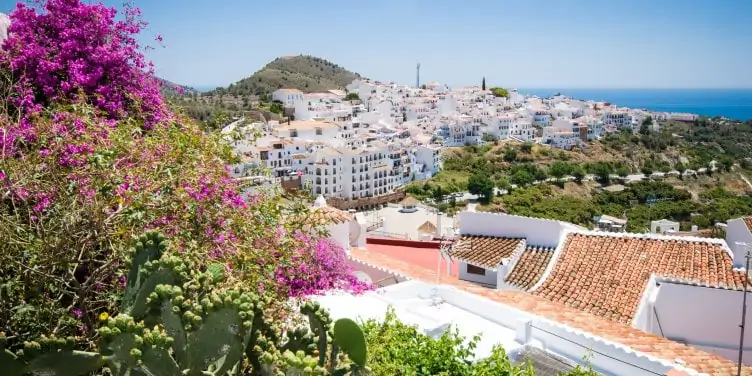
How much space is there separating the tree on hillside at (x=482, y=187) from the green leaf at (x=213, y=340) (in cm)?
6738

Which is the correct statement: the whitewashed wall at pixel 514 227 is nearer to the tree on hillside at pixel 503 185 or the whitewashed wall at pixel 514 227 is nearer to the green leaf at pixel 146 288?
the green leaf at pixel 146 288

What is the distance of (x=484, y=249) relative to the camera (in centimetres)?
1295

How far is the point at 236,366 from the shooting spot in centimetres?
320

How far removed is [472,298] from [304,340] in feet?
18.3

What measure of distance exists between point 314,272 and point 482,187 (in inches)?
2535

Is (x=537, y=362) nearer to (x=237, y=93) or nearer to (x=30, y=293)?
(x=30, y=293)

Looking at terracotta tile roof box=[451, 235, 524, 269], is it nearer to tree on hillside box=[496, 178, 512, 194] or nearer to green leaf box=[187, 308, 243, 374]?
green leaf box=[187, 308, 243, 374]

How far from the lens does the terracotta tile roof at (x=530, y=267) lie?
11.6m

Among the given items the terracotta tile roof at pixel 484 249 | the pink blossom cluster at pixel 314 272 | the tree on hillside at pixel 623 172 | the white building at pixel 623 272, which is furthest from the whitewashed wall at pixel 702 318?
the tree on hillside at pixel 623 172

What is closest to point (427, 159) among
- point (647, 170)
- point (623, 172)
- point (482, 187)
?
point (482, 187)

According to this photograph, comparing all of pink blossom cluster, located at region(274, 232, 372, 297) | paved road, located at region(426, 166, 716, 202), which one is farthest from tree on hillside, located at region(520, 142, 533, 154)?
pink blossom cluster, located at region(274, 232, 372, 297)

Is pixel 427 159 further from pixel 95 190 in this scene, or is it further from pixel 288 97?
pixel 95 190

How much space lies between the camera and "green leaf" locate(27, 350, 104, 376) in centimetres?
326

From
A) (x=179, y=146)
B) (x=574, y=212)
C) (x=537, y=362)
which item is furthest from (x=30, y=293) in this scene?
(x=574, y=212)
